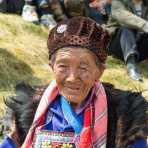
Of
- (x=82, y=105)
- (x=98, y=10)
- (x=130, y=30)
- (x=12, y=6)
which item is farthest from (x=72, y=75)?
(x=98, y=10)

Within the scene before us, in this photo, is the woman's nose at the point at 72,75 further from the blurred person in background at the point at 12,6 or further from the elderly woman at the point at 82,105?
the blurred person in background at the point at 12,6

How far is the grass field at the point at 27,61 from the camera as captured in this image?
21.6 feet

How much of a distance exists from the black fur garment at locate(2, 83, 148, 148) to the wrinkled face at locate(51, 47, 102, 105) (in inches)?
6.8

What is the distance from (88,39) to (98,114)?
0.33m

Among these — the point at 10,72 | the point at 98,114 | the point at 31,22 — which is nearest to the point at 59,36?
the point at 98,114

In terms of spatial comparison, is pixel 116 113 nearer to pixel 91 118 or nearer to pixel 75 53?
pixel 91 118

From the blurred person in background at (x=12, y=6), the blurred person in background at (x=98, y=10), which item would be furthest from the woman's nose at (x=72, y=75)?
the blurred person in background at (x=98, y=10)

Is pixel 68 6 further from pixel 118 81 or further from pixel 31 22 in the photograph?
pixel 118 81

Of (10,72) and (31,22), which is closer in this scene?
(10,72)

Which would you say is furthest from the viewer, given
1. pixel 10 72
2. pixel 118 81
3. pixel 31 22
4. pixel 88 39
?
pixel 31 22

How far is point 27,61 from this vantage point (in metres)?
7.10

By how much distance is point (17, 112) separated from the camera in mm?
2760

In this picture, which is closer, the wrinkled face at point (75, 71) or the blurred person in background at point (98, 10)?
the wrinkled face at point (75, 71)

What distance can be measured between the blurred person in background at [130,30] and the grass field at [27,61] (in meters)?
0.15
